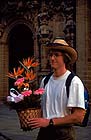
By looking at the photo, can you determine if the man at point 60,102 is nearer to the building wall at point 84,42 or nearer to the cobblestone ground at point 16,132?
the cobblestone ground at point 16,132

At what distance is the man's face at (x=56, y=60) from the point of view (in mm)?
3861

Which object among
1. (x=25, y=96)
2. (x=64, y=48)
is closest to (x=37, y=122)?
(x=25, y=96)

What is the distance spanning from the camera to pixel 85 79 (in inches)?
770

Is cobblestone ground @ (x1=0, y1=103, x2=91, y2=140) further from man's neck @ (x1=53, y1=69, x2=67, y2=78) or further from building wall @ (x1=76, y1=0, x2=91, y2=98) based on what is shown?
man's neck @ (x1=53, y1=69, x2=67, y2=78)

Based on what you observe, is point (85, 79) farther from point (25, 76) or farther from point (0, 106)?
point (25, 76)

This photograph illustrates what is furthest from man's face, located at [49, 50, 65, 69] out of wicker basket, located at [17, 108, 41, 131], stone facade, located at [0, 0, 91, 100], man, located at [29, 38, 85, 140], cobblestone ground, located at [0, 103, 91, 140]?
stone facade, located at [0, 0, 91, 100]

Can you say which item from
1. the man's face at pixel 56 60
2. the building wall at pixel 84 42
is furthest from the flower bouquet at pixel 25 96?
the building wall at pixel 84 42

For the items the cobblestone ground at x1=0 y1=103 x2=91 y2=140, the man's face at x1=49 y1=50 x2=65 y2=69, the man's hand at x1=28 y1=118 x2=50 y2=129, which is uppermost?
the man's face at x1=49 y1=50 x2=65 y2=69

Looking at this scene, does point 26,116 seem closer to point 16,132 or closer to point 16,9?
point 16,132

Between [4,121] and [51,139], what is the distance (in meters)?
11.0

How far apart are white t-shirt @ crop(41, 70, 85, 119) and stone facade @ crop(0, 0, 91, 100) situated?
614 inches

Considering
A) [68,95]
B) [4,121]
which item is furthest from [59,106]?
[4,121]

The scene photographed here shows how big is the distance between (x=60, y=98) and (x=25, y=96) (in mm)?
304

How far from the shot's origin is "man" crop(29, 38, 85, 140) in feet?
12.3
